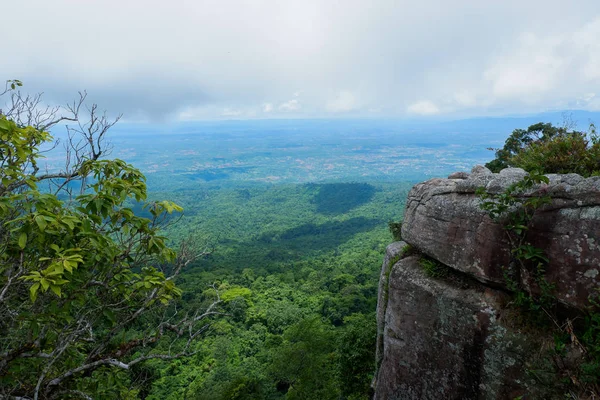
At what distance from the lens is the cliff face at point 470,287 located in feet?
17.0

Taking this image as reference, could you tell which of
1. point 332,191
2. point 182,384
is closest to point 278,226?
point 332,191

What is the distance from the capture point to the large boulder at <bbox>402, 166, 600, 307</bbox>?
199 inches

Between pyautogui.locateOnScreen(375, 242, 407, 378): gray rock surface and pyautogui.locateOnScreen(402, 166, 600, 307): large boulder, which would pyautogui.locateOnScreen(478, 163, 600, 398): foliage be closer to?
pyautogui.locateOnScreen(402, 166, 600, 307): large boulder

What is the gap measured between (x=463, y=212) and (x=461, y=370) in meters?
2.97

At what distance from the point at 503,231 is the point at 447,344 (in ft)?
7.98

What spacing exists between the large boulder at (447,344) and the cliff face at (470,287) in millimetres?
17

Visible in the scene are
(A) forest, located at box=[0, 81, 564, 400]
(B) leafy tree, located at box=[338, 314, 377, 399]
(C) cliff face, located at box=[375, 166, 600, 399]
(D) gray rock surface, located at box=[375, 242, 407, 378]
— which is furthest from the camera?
(B) leafy tree, located at box=[338, 314, 377, 399]

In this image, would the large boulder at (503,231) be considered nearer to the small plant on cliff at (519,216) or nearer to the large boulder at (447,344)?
the small plant on cliff at (519,216)

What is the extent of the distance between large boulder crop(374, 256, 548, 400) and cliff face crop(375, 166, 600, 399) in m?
0.02

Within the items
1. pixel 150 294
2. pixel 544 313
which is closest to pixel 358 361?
pixel 544 313

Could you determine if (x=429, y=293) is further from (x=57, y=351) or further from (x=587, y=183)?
(x=57, y=351)

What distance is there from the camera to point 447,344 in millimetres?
6438

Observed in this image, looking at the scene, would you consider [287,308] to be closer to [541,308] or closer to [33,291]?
[541,308]

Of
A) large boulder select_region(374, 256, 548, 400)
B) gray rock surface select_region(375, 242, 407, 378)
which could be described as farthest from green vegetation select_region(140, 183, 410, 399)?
large boulder select_region(374, 256, 548, 400)
